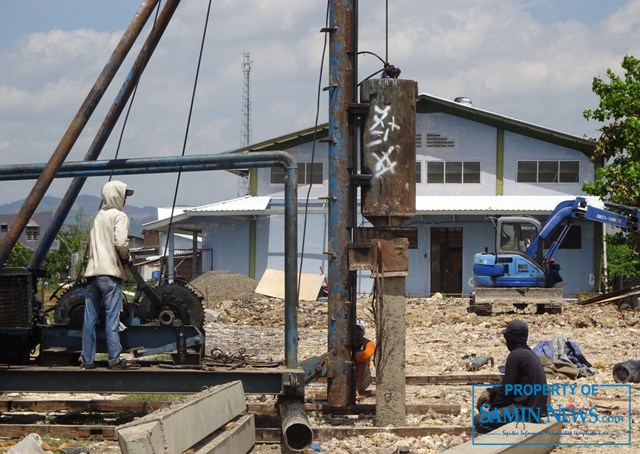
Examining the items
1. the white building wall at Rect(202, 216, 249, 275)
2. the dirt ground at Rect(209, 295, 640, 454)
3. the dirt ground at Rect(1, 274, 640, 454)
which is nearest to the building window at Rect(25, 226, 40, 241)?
the white building wall at Rect(202, 216, 249, 275)

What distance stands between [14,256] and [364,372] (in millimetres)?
40678

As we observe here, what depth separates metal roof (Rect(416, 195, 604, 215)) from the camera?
34.8 m

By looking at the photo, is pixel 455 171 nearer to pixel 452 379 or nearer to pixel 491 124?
pixel 491 124

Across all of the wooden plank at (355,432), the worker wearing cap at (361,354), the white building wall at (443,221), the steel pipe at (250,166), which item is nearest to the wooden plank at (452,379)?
the worker wearing cap at (361,354)

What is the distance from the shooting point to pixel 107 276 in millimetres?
8922

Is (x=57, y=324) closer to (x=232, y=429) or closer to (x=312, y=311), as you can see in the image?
(x=232, y=429)

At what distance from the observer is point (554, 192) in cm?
3766

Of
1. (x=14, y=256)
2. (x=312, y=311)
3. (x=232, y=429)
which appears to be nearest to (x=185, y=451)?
(x=232, y=429)

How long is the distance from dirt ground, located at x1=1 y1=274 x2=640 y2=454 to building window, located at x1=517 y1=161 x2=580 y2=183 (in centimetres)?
699

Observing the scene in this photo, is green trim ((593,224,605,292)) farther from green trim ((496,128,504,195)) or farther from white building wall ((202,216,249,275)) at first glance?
white building wall ((202,216,249,275))

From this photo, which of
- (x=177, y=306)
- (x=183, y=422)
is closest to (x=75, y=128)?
(x=177, y=306)

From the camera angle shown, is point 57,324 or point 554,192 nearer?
point 57,324

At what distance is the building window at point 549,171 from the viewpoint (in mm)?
37531

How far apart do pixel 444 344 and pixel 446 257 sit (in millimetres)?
19417
